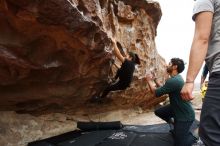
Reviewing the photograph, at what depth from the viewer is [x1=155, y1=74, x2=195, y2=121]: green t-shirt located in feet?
15.5

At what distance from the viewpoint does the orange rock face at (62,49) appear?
3.56m

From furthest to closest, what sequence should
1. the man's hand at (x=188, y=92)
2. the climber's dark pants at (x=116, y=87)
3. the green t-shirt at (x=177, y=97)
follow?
the climber's dark pants at (x=116, y=87) < the green t-shirt at (x=177, y=97) < the man's hand at (x=188, y=92)

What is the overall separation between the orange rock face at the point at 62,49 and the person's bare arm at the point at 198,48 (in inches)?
71.3

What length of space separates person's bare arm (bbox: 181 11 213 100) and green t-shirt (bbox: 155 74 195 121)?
8.80 ft

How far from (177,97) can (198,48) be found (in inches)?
114

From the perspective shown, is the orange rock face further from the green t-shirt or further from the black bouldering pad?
the green t-shirt

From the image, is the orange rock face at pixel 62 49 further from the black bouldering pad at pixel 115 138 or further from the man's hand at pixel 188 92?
the man's hand at pixel 188 92

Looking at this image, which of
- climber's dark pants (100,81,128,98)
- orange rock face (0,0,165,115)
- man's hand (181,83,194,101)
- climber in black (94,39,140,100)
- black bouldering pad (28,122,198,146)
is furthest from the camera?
climber's dark pants (100,81,128,98)

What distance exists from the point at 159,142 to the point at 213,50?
360 centimetres

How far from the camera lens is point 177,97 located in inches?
190

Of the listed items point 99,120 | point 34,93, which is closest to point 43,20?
point 34,93

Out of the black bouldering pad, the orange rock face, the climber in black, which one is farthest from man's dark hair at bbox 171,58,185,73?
the black bouldering pad

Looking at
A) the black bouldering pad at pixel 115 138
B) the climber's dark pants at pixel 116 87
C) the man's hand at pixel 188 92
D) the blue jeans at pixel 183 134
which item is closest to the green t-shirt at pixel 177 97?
the blue jeans at pixel 183 134

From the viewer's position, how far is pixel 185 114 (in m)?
4.79
